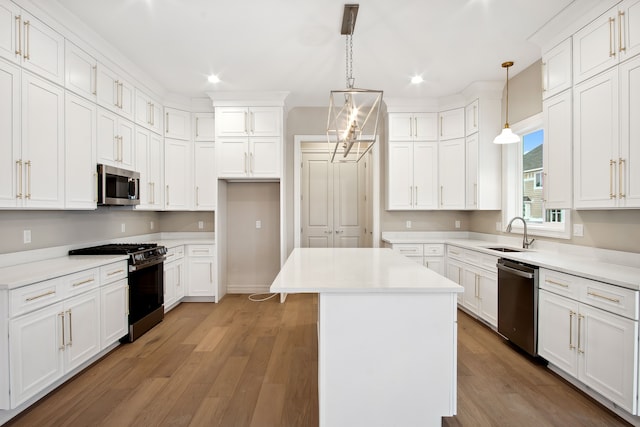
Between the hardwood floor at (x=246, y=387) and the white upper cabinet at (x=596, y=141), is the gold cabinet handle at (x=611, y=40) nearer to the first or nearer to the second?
the white upper cabinet at (x=596, y=141)

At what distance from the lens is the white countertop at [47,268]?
1.91 metres

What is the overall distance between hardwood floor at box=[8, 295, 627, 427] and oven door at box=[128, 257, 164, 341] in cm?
14

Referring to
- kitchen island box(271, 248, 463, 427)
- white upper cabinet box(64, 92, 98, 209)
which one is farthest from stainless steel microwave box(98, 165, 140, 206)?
kitchen island box(271, 248, 463, 427)

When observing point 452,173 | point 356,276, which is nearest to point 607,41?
point 452,173

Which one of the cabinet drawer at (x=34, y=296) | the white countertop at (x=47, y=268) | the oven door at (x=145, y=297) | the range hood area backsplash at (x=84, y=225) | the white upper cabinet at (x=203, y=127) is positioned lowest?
the oven door at (x=145, y=297)

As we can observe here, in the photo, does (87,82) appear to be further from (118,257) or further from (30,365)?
(30,365)

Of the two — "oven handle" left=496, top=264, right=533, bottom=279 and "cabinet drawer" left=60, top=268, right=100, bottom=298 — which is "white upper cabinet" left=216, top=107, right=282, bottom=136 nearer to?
"cabinet drawer" left=60, top=268, right=100, bottom=298

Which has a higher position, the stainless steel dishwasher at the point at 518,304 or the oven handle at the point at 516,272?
the oven handle at the point at 516,272

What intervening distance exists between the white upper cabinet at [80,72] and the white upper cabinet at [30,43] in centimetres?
6

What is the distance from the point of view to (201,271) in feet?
13.9

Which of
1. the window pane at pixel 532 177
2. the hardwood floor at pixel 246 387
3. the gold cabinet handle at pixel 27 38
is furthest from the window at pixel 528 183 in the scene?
the gold cabinet handle at pixel 27 38

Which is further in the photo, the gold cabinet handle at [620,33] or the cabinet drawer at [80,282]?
the cabinet drawer at [80,282]

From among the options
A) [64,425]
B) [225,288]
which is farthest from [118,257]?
[225,288]

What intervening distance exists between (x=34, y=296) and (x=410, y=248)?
12.5ft
